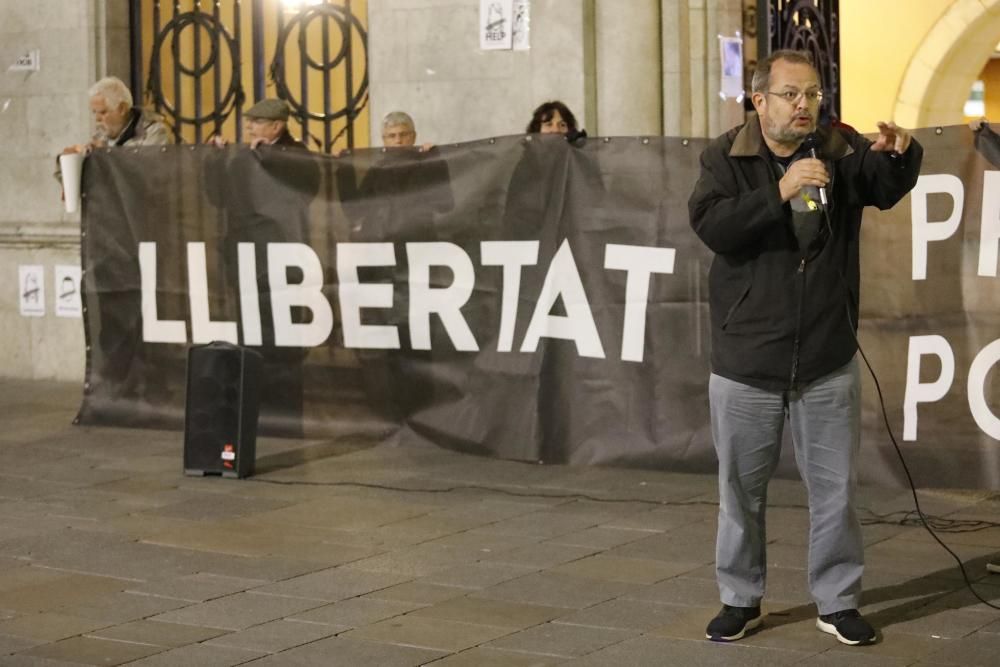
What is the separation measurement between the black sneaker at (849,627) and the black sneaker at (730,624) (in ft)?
0.92

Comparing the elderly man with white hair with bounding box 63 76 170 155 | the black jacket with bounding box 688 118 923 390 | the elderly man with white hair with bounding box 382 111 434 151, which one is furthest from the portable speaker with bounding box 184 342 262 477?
the black jacket with bounding box 688 118 923 390

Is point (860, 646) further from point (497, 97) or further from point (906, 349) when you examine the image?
point (497, 97)

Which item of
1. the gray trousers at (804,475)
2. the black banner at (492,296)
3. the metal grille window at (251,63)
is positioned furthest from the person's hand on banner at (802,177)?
the metal grille window at (251,63)

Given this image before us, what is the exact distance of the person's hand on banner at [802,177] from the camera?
5.79 meters

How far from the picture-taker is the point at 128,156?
1170cm

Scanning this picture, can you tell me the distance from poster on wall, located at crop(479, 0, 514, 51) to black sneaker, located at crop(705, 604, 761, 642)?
279 inches

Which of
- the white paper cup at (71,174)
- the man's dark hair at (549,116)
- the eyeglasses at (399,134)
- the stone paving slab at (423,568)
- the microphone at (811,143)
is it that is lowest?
the stone paving slab at (423,568)

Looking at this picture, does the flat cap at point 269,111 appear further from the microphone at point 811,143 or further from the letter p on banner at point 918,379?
the microphone at point 811,143

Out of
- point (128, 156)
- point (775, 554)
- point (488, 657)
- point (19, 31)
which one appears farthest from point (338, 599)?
point (19, 31)

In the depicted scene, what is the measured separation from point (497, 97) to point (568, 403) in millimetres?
3506

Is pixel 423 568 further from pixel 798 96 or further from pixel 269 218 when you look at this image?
pixel 269 218

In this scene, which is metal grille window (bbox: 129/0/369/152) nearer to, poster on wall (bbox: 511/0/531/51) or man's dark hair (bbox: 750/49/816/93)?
poster on wall (bbox: 511/0/531/51)

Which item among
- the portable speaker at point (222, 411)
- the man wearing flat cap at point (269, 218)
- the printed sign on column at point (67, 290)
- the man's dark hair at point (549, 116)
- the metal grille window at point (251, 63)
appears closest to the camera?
the portable speaker at point (222, 411)

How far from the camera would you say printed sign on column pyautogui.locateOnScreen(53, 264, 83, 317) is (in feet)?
46.6
